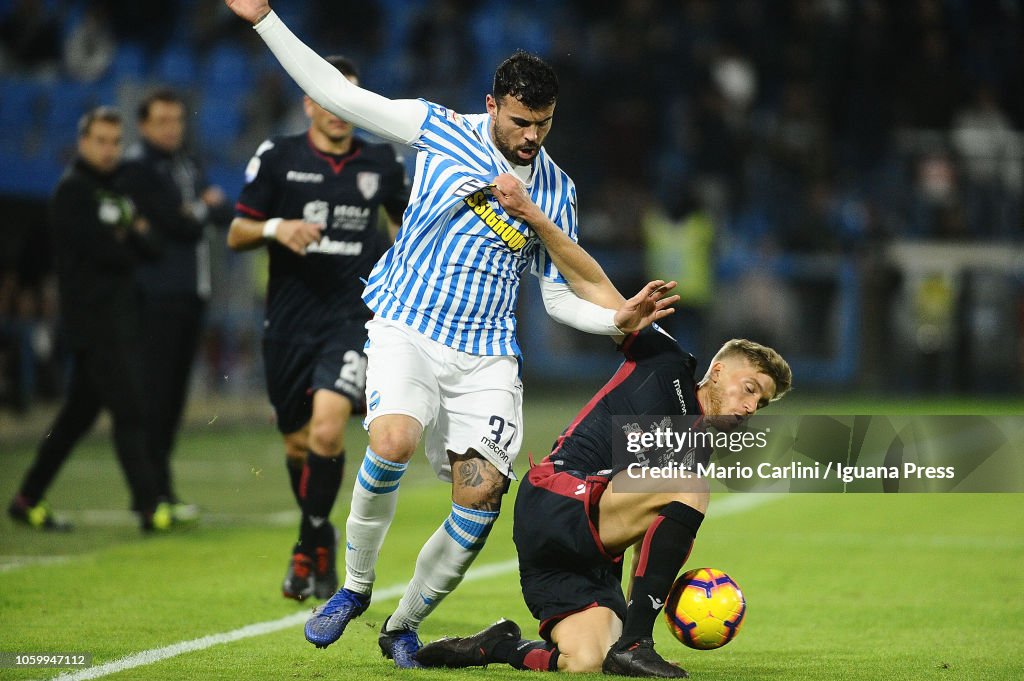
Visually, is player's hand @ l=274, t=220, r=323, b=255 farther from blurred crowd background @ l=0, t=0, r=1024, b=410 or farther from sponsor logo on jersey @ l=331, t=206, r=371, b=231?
blurred crowd background @ l=0, t=0, r=1024, b=410

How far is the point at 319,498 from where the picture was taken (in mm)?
6410

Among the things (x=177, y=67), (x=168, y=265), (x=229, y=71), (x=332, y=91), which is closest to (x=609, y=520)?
(x=332, y=91)

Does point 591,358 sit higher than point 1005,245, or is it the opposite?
point 1005,245

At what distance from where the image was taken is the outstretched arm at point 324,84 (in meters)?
4.99

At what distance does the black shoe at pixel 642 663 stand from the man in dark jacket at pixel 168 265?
4.95 meters

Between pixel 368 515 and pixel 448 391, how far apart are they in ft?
1.71

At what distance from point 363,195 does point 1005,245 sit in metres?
15.6

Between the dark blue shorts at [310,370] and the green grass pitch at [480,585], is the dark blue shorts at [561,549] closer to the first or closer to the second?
the green grass pitch at [480,585]

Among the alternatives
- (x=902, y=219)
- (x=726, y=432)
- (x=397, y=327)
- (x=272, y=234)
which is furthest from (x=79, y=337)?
(x=902, y=219)

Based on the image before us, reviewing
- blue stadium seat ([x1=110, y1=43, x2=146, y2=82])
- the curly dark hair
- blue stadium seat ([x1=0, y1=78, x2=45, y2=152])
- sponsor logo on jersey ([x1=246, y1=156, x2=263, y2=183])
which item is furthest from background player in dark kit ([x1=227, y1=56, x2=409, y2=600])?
blue stadium seat ([x1=110, y1=43, x2=146, y2=82])

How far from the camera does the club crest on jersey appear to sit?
6734 millimetres

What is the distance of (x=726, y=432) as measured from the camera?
514 cm

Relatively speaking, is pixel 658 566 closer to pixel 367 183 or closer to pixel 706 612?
pixel 706 612

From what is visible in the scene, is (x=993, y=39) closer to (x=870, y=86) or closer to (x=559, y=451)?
(x=870, y=86)
